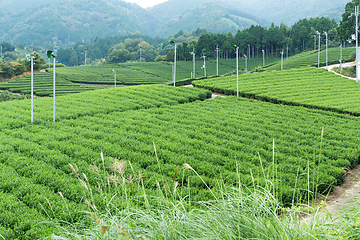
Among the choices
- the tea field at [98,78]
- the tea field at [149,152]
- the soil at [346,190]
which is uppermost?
the tea field at [98,78]

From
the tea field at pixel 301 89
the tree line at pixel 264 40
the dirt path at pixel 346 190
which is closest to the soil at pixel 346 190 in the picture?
the dirt path at pixel 346 190

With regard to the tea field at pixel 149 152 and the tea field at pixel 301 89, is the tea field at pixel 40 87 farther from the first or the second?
the tea field at pixel 149 152

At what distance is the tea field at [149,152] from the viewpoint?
652 centimetres

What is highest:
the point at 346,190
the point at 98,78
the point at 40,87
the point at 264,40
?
the point at 264,40

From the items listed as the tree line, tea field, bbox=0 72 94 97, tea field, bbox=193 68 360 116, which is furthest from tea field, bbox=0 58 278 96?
tea field, bbox=193 68 360 116

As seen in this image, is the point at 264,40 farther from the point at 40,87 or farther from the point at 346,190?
the point at 346,190

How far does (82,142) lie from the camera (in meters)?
12.2

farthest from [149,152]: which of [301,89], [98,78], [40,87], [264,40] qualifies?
[264,40]

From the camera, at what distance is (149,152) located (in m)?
11.0

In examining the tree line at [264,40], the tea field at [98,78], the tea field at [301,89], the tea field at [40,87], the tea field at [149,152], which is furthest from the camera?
the tree line at [264,40]

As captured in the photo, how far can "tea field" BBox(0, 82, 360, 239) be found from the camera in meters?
6.52

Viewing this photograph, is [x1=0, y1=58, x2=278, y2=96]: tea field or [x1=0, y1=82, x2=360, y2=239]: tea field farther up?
[x1=0, y1=58, x2=278, y2=96]: tea field

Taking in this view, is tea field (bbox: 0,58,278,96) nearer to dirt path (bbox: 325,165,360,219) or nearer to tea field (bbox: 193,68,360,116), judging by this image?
tea field (bbox: 193,68,360,116)

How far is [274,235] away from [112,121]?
13464mm
